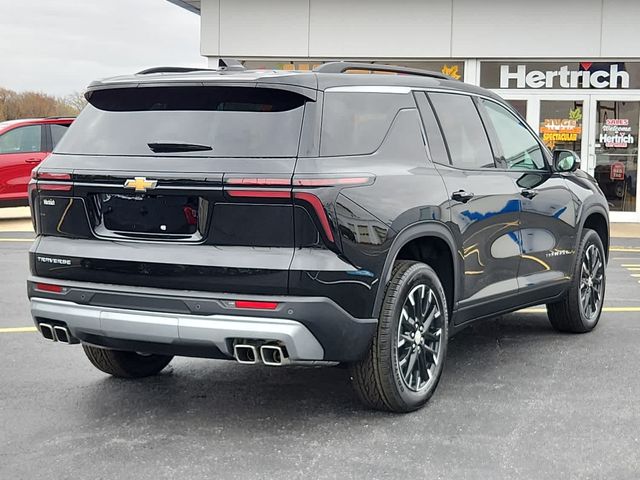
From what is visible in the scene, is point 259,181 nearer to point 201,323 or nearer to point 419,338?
point 201,323

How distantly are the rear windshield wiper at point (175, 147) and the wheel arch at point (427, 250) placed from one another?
101 cm

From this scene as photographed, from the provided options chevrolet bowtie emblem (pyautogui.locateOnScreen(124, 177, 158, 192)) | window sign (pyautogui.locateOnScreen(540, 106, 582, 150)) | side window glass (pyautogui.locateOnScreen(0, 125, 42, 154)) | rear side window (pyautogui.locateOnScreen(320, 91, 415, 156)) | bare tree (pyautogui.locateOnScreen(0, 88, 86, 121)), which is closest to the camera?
chevrolet bowtie emblem (pyautogui.locateOnScreen(124, 177, 158, 192))

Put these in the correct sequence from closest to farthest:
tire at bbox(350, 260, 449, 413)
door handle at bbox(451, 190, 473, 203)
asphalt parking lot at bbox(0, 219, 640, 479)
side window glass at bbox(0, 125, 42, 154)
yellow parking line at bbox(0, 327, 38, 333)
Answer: asphalt parking lot at bbox(0, 219, 640, 479)
tire at bbox(350, 260, 449, 413)
door handle at bbox(451, 190, 473, 203)
yellow parking line at bbox(0, 327, 38, 333)
side window glass at bbox(0, 125, 42, 154)

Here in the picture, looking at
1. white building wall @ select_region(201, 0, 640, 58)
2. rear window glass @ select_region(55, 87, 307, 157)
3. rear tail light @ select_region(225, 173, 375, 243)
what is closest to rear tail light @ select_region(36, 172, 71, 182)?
rear window glass @ select_region(55, 87, 307, 157)

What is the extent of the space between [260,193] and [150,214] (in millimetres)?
560

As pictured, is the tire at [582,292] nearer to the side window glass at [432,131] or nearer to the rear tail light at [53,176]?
the side window glass at [432,131]

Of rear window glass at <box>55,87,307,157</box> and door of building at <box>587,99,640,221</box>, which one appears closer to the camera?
rear window glass at <box>55,87,307,157</box>

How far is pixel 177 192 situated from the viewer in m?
4.19

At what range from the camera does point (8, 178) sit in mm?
15234

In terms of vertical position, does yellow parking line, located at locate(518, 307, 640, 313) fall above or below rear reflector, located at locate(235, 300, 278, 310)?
below

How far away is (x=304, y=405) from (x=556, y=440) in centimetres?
131

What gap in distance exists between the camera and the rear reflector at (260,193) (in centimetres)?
408

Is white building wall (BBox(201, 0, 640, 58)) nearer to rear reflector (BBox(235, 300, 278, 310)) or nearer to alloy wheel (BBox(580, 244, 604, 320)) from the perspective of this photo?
alloy wheel (BBox(580, 244, 604, 320))

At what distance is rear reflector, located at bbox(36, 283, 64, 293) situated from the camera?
4465 millimetres
